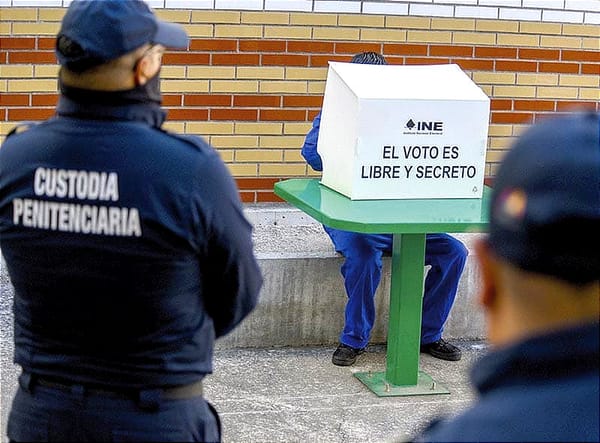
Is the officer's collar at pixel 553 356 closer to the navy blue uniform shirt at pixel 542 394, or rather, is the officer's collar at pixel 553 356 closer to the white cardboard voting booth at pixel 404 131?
the navy blue uniform shirt at pixel 542 394

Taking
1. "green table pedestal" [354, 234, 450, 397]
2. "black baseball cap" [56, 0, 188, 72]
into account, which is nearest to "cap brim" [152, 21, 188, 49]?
"black baseball cap" [56, 0, 188, 72]

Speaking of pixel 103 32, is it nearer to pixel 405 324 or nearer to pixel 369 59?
pixel 405 324

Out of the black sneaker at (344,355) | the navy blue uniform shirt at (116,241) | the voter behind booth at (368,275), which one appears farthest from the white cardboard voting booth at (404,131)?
the navy blue uniform shirt at (116,241)

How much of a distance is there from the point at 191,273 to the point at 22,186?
411 mm

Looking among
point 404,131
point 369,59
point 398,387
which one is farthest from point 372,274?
point 369,59

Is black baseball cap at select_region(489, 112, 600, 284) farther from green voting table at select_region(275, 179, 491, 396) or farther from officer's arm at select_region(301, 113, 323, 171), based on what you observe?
officer's arm at select_region(301, 113, 323, 171)

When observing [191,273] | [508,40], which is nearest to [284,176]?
[508,40]

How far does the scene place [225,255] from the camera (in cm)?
238

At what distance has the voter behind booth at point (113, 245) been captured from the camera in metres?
2.29

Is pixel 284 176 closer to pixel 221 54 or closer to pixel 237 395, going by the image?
pixel 221 54

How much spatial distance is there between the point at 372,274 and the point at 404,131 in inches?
32.7

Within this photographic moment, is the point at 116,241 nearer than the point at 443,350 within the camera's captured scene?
Yes

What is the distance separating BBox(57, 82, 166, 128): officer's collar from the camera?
2361 mm

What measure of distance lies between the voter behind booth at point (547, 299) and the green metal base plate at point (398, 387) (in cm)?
377
